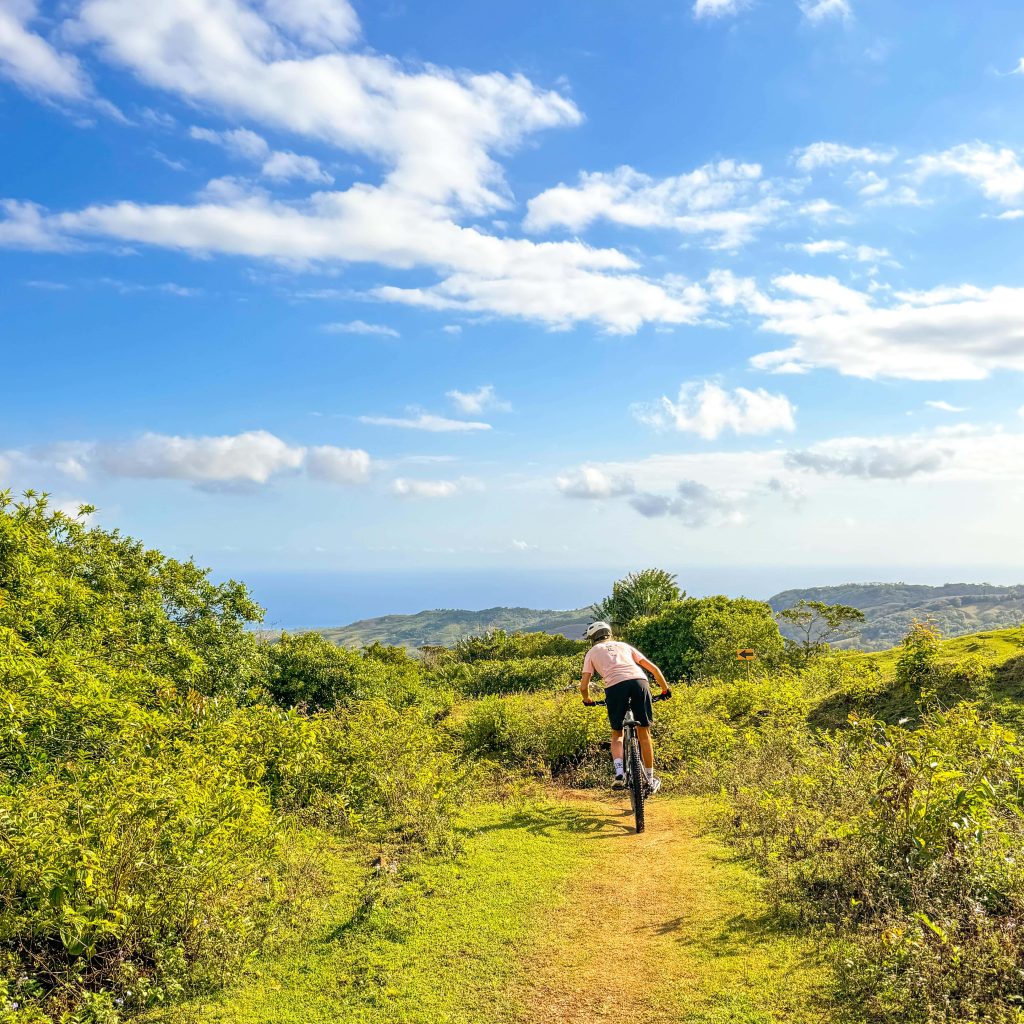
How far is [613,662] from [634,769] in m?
1.44

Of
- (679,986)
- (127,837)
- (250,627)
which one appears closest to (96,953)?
(127,837)

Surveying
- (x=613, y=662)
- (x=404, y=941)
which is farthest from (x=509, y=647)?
(x=404, y=941)

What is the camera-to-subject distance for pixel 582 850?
8562 mm

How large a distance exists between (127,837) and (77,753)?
9.02ft

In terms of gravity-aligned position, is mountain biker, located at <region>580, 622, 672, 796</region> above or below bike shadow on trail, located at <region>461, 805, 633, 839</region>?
above

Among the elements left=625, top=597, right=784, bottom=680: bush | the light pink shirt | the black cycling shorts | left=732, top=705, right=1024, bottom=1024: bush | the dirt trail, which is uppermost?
Result: the light pink shirt

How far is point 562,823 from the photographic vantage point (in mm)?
9742

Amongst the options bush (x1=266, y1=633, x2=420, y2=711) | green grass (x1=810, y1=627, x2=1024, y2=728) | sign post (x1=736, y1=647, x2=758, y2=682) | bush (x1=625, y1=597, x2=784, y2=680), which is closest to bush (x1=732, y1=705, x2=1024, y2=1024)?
green grass (x1=810, y1=627, x2=1024, y2=728)

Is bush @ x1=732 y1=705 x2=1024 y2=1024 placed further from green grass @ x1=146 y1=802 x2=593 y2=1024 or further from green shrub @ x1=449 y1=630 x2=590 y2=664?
green shrub @ x1=449 y1=630 x2=590 y2=664

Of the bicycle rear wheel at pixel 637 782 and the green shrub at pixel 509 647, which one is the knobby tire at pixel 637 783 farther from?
the green shrub at pixel 509 647

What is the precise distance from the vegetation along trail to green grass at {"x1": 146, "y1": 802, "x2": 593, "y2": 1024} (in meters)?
0.02

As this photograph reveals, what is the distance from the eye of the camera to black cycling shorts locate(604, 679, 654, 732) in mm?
9516

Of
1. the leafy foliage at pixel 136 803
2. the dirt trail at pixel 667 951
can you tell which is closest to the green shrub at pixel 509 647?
the leafy foliage at pixel 136 803

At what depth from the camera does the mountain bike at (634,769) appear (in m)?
9.26
